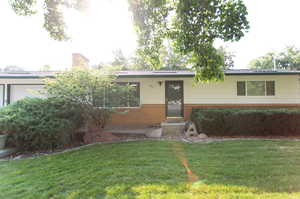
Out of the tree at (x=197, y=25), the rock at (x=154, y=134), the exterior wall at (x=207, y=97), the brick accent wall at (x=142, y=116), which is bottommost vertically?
the rock at (x=154, y=134)

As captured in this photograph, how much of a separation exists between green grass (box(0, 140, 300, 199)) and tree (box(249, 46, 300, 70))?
3271 cm

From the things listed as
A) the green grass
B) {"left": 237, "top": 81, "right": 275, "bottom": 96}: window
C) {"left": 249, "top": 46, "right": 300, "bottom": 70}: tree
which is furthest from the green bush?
{"left": 249, "top": 46, "right": 300, "bottom": 70}: tree

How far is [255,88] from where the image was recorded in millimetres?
9211

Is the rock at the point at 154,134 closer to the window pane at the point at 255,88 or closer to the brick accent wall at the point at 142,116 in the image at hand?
the brick accent wall at the point at 142,116

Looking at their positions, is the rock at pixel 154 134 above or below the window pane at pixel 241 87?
below

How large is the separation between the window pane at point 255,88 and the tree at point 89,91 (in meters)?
7.07

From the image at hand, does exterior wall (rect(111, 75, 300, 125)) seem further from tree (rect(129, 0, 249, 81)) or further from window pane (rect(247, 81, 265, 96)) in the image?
tree (rect(129, 0, 249, 81))

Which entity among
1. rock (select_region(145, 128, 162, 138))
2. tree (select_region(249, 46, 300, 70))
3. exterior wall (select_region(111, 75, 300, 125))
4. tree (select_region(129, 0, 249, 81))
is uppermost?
tree (select_region(249, 46, 300, 70))

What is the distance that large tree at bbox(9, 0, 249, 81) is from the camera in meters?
4.27

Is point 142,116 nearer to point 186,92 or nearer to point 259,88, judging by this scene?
point 186,92

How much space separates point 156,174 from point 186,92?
21.8 ft

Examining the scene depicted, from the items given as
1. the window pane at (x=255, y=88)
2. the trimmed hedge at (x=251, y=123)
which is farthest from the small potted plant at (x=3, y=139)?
the window pane at (x=255, y=88)

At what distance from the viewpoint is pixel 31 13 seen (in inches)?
276

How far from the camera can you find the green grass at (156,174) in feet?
8.68
